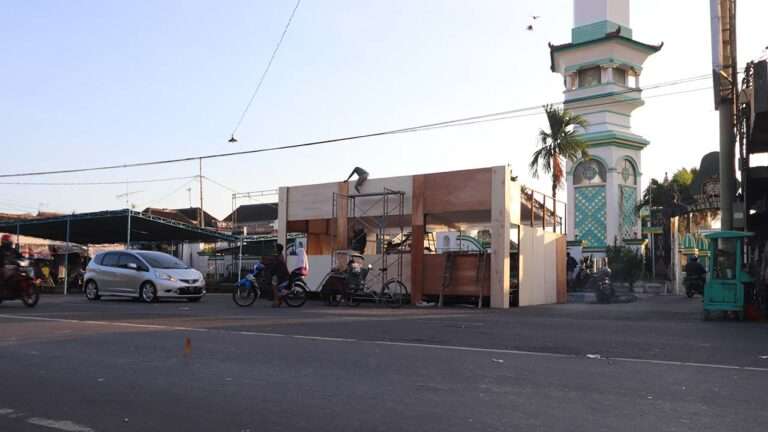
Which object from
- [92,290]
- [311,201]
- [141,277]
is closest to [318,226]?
[311,201]

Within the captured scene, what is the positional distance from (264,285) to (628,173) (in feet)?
88.8

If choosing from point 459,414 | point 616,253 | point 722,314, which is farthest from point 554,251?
point 459,414

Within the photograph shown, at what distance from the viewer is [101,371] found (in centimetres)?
728

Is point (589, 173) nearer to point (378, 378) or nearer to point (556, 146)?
point (556, 146)

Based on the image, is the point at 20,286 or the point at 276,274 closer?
the point at 20,286

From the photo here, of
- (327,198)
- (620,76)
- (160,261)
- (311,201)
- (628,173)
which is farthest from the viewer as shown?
(620,76)

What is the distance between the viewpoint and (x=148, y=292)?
20.5 metres

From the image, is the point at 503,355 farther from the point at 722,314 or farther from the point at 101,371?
the point at 722,314

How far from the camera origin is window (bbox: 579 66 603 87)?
40.3 m

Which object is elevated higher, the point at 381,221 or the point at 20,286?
the point at 381,221

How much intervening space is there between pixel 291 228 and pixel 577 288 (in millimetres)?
11173

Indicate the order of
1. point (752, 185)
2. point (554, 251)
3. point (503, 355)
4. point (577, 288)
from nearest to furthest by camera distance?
point (503, 355) → point (752, 185) → point (554, 251) → point (577, 288)

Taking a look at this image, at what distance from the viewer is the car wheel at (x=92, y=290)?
71.6 feet

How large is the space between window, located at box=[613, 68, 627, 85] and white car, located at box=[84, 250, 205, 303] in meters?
27.9
